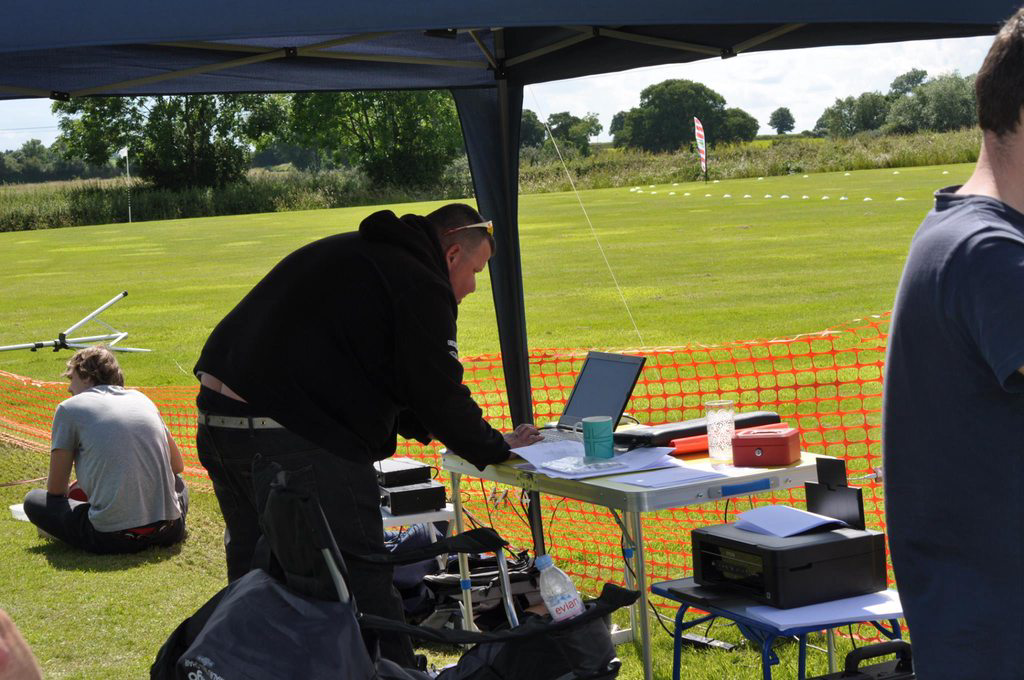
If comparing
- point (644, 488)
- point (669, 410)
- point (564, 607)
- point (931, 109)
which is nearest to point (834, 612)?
point (644, 488)

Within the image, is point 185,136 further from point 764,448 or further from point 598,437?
point 764,448

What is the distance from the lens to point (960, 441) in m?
1.43

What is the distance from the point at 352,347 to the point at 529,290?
18.6 meters

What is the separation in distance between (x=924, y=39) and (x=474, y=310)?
52.9 ft

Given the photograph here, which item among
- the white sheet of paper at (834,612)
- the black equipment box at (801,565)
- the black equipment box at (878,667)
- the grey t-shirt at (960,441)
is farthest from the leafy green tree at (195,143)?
the grey t-shirt at (960,441)

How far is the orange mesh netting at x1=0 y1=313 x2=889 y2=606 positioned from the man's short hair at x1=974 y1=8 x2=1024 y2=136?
12.0 feet

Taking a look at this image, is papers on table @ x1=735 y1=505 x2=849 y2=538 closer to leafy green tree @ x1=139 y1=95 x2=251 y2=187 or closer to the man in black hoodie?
the man in black hoodie

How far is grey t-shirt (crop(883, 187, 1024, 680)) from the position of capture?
135 centimetres

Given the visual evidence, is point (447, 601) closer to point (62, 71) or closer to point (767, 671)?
point (767, 671)

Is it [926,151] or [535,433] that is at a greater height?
[926,151]

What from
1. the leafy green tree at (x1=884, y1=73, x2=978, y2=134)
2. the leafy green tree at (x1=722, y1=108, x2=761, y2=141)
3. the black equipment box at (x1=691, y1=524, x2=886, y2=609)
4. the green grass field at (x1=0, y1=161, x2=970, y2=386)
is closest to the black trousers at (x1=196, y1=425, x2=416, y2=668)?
the black equipment box at (x1=691, y1=524, x2=886, y2=609)

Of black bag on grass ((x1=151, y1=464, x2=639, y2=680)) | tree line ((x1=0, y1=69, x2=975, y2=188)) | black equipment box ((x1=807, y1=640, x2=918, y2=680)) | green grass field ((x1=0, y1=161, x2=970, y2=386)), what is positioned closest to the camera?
black bag on grass ((x1=151, y1=464, x2=639, y2=680))

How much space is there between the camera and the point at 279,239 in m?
34.3

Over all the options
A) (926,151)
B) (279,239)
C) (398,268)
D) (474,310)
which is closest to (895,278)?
(474,310)
